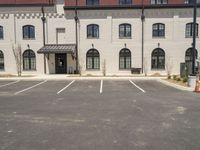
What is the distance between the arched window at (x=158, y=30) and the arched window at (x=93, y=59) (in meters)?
7.91

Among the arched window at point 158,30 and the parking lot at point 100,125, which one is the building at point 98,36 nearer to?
the arched window at point 158,30

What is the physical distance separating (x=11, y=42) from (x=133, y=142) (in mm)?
24883

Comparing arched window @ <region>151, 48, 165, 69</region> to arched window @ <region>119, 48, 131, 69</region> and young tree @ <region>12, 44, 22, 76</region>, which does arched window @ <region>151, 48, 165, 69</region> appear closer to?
arched window @ <region>119, 48, 131, 69</region>

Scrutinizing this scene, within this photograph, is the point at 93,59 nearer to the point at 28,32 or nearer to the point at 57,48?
the point at 57,48

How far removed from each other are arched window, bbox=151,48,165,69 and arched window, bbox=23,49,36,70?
52.0ft

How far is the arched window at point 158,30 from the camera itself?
2502cm

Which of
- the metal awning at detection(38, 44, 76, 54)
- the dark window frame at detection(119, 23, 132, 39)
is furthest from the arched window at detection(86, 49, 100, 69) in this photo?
the dark window frame at detection(119, 23, 132, 39)

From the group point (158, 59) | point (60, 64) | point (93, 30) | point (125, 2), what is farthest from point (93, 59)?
point (125, 2)

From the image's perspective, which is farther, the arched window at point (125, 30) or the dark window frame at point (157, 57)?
the dark window frame at point (157, 57)

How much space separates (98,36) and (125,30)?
3.61m

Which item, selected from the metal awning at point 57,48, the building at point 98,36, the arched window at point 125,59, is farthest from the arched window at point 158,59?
the metal awning at point 57,48

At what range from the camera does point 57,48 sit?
24.4m

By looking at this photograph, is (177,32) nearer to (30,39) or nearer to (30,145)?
(30,39)

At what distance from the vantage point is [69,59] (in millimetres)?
25625
